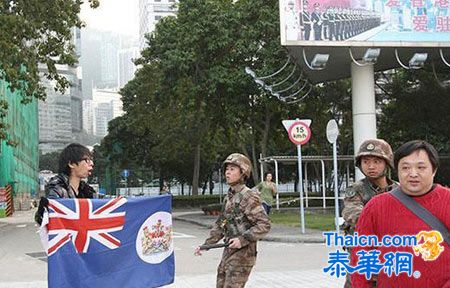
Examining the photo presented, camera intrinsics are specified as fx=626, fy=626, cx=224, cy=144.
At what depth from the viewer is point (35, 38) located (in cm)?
2128

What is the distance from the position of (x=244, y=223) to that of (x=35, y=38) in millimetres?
17732

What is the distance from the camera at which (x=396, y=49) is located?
20.6 metres

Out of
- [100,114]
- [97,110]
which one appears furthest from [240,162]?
[100,114]

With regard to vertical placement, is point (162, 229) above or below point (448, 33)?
below

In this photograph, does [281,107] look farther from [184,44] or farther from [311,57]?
[311,57]

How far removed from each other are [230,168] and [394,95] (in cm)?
2693

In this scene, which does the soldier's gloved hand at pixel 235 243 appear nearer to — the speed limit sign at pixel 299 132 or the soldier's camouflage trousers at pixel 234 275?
the soldier's camouflage trousers at pixel 234 275

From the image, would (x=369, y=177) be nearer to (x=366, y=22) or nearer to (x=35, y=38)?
(x=366, y=22)

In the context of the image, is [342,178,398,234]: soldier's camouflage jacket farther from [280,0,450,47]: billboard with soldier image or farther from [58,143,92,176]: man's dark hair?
[280,0,450,47]: billboard with soldier image

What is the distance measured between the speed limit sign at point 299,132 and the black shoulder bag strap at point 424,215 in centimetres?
1331

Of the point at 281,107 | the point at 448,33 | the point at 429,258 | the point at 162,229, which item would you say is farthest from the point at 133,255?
the point at 281,107

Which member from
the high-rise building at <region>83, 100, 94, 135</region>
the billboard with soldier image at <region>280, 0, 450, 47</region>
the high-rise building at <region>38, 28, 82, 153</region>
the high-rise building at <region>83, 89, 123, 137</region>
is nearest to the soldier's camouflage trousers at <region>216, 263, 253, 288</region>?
the billboard with soldier image at <region>280, 0, 450, 47</region>

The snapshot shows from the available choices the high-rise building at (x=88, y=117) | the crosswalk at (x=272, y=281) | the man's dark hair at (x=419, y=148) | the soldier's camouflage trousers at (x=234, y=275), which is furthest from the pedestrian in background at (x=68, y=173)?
the high-rise building at (x=88, y=117)

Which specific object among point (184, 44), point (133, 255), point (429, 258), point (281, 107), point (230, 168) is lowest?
point (133, 255)
